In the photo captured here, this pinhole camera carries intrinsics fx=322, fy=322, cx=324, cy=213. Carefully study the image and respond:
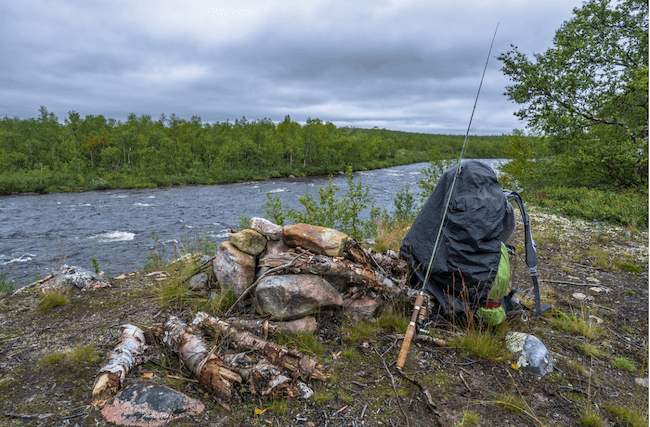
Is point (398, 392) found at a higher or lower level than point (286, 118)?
lower

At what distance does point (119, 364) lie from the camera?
8.48 ft

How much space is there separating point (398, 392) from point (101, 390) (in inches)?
91.7

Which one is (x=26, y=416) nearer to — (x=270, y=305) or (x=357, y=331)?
(x=270, y=305)

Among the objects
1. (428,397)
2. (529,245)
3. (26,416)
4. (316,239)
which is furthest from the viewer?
(316,239)

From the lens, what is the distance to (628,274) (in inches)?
234

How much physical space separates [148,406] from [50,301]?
281 cm

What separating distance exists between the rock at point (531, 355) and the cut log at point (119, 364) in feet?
11.6

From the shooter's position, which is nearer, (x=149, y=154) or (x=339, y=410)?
(x=339, y=410)

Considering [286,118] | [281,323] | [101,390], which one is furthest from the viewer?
[286,118]

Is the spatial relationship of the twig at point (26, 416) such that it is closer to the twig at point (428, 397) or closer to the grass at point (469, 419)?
the twig at point (428, 397)

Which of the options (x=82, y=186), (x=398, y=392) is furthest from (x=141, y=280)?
(x=82, y=186)

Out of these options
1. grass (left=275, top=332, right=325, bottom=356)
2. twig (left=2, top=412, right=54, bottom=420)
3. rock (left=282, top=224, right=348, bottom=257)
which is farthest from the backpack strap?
twig (left=2, top=412, right=54, bottom=420)

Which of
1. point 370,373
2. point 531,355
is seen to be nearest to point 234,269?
point 370,373

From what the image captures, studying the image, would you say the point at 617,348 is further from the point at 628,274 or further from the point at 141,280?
the point at 141,280
